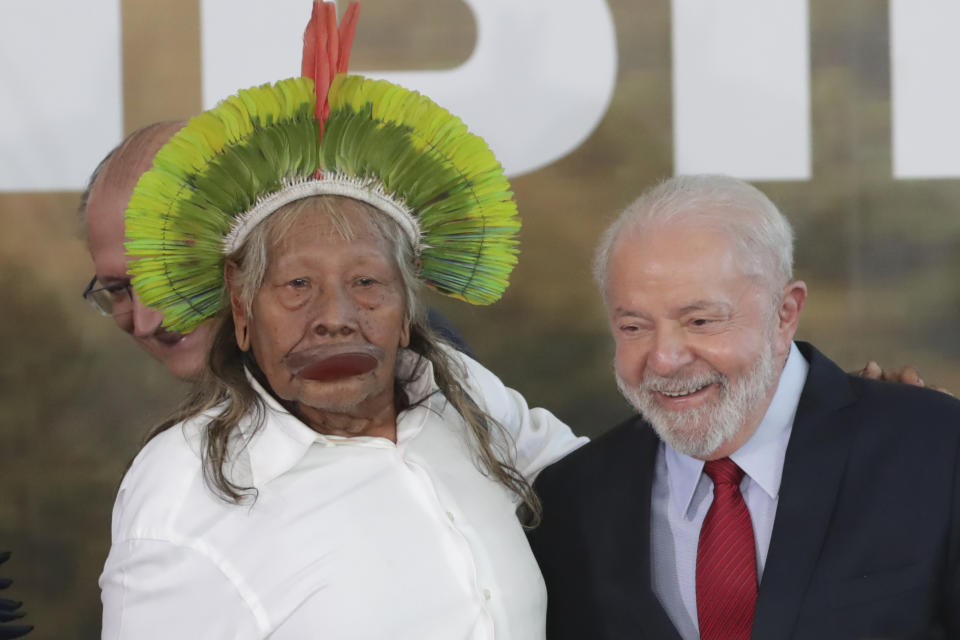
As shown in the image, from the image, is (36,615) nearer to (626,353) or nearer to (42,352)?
(42,352)

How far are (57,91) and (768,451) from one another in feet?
7.22

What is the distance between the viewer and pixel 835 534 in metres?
1.85

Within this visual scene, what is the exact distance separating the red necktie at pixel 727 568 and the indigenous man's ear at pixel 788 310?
24 cm

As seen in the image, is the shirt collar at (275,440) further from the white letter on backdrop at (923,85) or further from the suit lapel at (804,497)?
the white letter on backdrop at (923,85)

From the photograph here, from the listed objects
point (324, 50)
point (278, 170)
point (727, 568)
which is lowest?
point (727, 568)

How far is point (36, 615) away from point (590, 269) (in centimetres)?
182

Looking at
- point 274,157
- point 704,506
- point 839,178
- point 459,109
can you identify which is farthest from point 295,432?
point 839,178

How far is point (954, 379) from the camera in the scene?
3.32 m

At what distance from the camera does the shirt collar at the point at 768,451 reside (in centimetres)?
196

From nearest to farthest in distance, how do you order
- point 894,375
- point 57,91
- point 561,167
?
point 894,375, point 57,91, point 561,167

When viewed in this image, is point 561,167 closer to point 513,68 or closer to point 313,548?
point 513,68

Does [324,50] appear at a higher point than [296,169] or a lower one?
higher

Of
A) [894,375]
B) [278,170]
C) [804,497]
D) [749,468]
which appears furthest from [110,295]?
[894,375]

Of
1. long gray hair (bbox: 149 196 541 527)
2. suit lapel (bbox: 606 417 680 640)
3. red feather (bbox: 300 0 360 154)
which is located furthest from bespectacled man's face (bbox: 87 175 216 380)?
suit lapel (bbox: 606 417 680 640)
